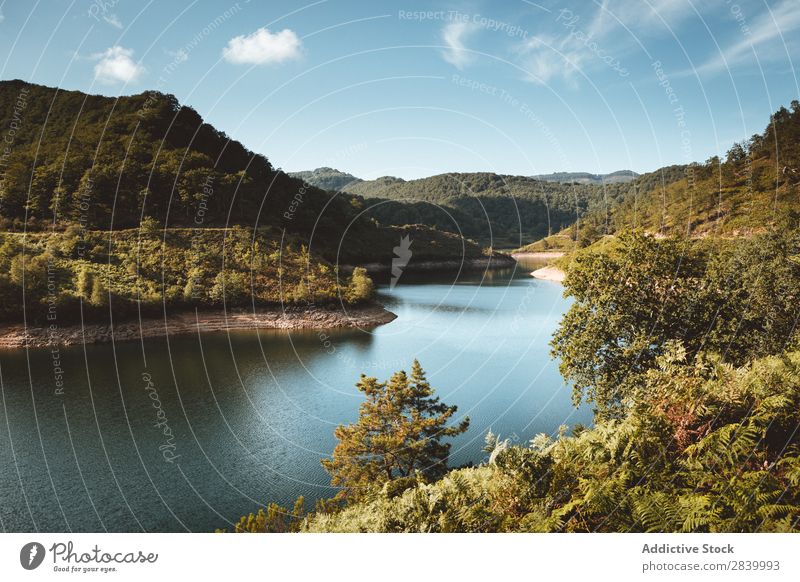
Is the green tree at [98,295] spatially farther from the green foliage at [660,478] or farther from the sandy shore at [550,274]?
the sandy shore at [550,274]

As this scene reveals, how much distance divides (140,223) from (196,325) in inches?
866

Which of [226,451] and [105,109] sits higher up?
[105,109]

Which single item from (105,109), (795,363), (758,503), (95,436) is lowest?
(95,436)

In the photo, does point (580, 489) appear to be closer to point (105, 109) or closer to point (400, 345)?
point (400, 345)

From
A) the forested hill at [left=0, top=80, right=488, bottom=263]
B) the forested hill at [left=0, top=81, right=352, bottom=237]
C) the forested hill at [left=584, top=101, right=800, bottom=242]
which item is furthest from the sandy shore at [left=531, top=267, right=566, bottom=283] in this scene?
the forested hill at [left=0, top=81, right=352, bottom=237]

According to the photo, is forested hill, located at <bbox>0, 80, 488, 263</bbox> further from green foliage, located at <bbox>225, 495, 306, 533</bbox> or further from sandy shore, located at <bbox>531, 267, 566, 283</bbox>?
green foliage, located at <bbox>225, 495, 306, 533</bbox>

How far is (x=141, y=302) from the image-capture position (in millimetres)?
47938

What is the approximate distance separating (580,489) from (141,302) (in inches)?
1986

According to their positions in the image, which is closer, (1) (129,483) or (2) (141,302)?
(1) (129,483)

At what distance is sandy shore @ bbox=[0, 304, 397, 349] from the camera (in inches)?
1638

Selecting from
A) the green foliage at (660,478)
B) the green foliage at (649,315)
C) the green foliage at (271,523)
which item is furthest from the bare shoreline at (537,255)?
the green foliage at (660,478)

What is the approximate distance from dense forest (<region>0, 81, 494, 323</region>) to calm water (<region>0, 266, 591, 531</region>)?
8080mm
